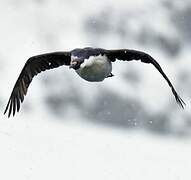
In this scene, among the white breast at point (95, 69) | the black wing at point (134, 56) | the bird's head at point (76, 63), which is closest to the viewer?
the bird's head at point (76, 63)

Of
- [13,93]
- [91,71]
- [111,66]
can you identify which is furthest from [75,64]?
[13,93]

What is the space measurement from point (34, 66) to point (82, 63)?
3256 millimetres

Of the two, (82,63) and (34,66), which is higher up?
(34,66)

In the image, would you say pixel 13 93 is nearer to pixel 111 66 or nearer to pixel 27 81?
pixel 27 81

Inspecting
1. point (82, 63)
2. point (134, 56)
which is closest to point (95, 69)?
point (82, 63)

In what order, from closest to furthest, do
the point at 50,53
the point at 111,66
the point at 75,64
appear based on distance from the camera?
the point at 75,64, the point at 111,66, the point at 50,53

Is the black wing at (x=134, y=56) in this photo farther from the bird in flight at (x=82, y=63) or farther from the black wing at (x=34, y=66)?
the black wing at (x=34, y=66)

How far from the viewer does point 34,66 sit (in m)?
19.8

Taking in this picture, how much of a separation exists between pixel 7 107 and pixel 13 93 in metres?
0.48

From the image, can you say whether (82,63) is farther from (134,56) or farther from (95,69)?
(134,56)

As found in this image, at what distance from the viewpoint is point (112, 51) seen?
Answer: 1866 cm

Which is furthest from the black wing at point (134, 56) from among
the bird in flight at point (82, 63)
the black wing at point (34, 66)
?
the black wing at point (34, 66)

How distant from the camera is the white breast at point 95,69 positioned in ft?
55.9

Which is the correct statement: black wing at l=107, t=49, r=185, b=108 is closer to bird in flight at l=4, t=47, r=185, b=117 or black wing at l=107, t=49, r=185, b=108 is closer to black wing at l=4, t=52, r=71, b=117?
bird in flight at l=4, t=47, r=185, b=117
